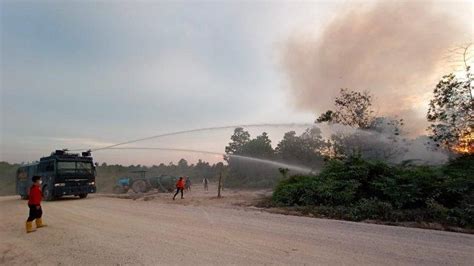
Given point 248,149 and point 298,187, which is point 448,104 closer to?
point 298,187

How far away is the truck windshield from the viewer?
21561 mm

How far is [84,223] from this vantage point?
37.1 feet

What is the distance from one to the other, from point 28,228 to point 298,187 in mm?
11899

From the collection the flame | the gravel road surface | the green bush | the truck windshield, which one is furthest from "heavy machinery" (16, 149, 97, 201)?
the flame

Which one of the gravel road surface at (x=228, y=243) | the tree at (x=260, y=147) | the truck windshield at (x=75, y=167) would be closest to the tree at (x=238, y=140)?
the tree at (x=260, y=147)

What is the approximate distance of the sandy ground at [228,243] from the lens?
666 centimetres

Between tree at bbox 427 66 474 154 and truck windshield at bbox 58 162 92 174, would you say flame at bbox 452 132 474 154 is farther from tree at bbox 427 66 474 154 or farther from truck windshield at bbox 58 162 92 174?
truck windshield at bbox 58 162 92 174

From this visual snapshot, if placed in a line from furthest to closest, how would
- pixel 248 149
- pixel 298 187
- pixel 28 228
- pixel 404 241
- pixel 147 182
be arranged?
pixel 248 149, pixel 147 182, pixel 298 187, pixel 28 228, pixel 404 241

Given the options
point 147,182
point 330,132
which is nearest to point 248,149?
point 147,182

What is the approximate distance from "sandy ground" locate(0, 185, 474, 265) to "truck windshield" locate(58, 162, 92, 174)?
10.4 metres

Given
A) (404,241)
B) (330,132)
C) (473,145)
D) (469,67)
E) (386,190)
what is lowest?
(404,241)

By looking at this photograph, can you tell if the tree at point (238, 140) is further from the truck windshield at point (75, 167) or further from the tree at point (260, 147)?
the truck windshield at point (75, 167)

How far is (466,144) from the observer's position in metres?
18.0

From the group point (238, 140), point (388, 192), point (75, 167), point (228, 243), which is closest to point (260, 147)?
point (238, 140)
